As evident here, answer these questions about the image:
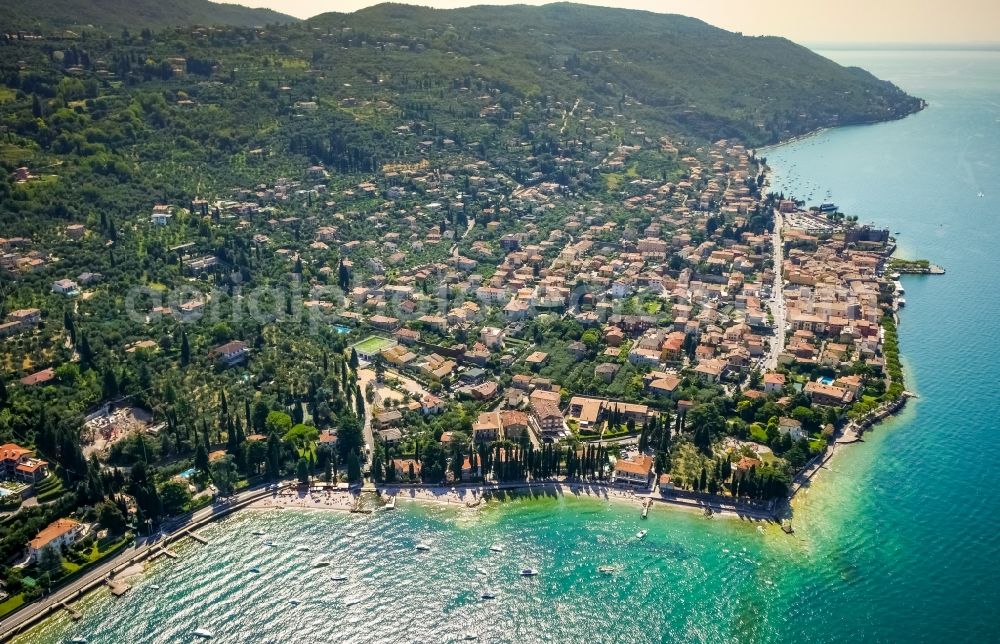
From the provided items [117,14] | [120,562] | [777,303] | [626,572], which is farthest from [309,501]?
[117,14]

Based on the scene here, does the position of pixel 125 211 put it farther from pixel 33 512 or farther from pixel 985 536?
pixel 985 536

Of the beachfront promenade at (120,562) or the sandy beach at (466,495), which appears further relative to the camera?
the sandy beach at (466,495)

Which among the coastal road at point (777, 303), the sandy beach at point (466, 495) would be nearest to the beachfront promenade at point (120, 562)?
the sandy beach at point (466, 495)

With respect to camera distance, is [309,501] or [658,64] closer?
[309,501]

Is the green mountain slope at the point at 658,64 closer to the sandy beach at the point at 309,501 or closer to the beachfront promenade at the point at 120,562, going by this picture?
the sandy beach at the point at 309,501

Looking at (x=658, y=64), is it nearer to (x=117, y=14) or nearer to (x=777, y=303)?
(x=777, y=303)

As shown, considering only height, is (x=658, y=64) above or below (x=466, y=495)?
above

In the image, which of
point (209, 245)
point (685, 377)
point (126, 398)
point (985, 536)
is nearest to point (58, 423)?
point (126, 398)
